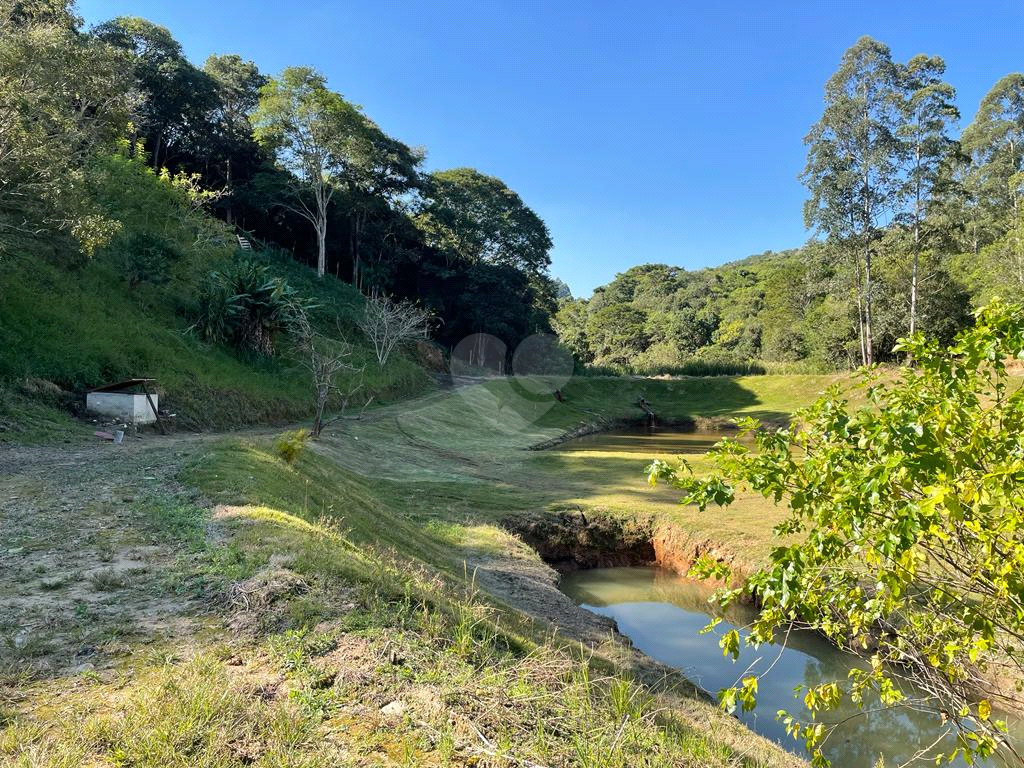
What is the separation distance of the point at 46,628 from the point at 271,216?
40565 millimetres

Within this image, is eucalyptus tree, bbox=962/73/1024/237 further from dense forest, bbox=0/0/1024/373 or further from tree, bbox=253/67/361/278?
tree, bbox=253/67/361/278

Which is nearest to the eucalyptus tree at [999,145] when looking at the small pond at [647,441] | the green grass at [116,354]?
the small pond at [647,441]

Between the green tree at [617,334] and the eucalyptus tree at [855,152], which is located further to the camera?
the green tree at [617,334]

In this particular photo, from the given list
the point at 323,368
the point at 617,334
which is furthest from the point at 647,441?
the point at 617,334

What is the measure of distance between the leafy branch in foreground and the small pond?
16.8 meters

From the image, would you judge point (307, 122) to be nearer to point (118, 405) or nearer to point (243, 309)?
point (243, 309)

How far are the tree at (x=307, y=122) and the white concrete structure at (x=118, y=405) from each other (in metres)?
23.6

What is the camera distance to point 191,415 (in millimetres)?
14492

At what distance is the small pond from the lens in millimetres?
22484

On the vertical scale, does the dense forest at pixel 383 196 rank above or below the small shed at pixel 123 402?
above

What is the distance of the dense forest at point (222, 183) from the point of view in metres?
11.0

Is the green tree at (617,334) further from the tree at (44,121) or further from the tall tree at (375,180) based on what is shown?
the tree at (44,121)

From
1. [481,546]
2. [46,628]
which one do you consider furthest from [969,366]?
[481,546]

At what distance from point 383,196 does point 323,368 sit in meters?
30.5
